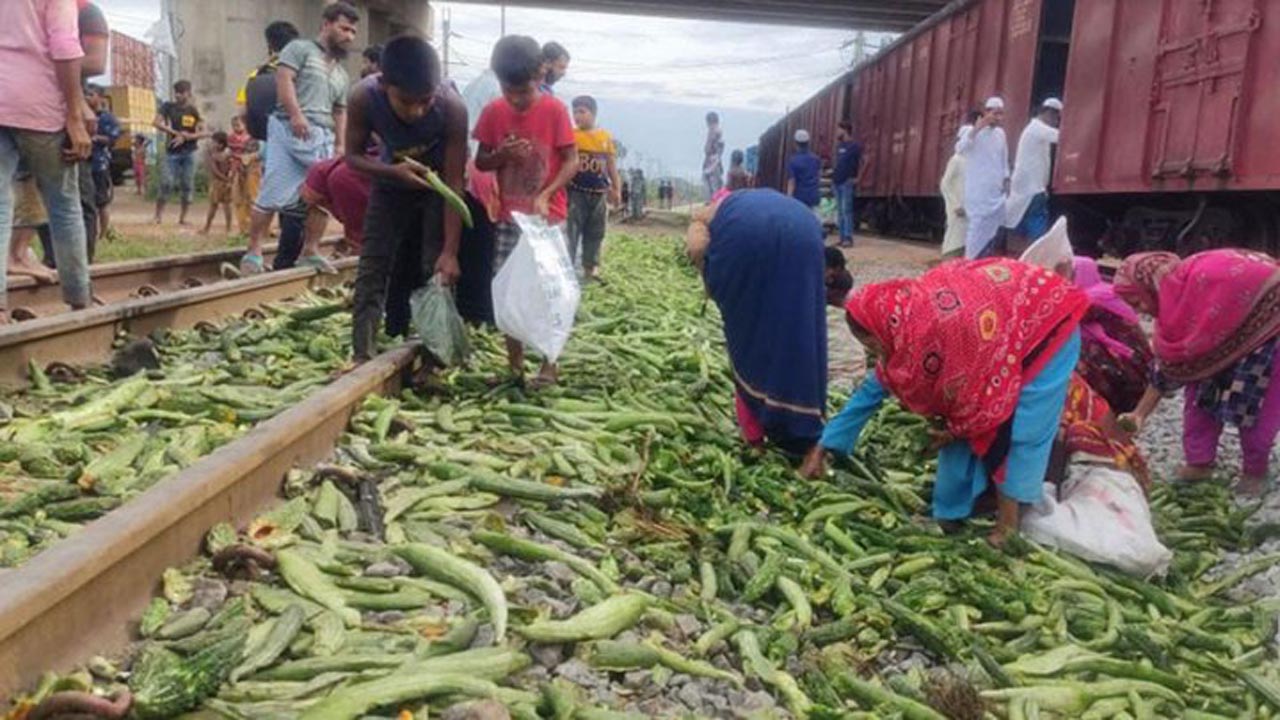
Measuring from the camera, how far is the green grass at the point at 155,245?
11516 mm

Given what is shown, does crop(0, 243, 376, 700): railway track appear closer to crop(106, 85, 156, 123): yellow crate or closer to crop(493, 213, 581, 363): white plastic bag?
crop(493, 213, 581, 363): white plastic bag

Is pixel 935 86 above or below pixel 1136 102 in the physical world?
above

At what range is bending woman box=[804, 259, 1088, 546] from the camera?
408 centimetres

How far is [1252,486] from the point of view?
17.7ft

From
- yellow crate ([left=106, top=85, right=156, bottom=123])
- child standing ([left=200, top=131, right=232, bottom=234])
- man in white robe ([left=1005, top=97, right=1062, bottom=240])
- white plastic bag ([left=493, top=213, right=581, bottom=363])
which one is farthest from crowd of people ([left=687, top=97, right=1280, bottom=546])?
yellow crate ([left=106, top=85, right=156, bottom=123])

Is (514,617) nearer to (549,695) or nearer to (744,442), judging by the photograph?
(549,695)

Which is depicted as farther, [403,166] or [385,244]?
[385,244]

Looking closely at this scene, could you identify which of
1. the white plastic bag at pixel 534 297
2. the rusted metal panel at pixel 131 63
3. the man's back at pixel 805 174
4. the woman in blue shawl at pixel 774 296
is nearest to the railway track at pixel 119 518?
the white plastic bag at pixel 534 297

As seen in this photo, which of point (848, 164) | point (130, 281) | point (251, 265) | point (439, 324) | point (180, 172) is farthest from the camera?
point (848, 164)

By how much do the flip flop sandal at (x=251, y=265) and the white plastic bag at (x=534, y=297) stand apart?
4.64 meters

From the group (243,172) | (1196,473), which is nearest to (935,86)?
(243,172)

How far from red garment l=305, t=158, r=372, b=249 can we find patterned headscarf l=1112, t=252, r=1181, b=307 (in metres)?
4.72

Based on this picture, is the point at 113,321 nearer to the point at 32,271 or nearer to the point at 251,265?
the point at 32,271

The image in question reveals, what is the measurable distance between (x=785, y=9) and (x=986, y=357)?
108 feet
